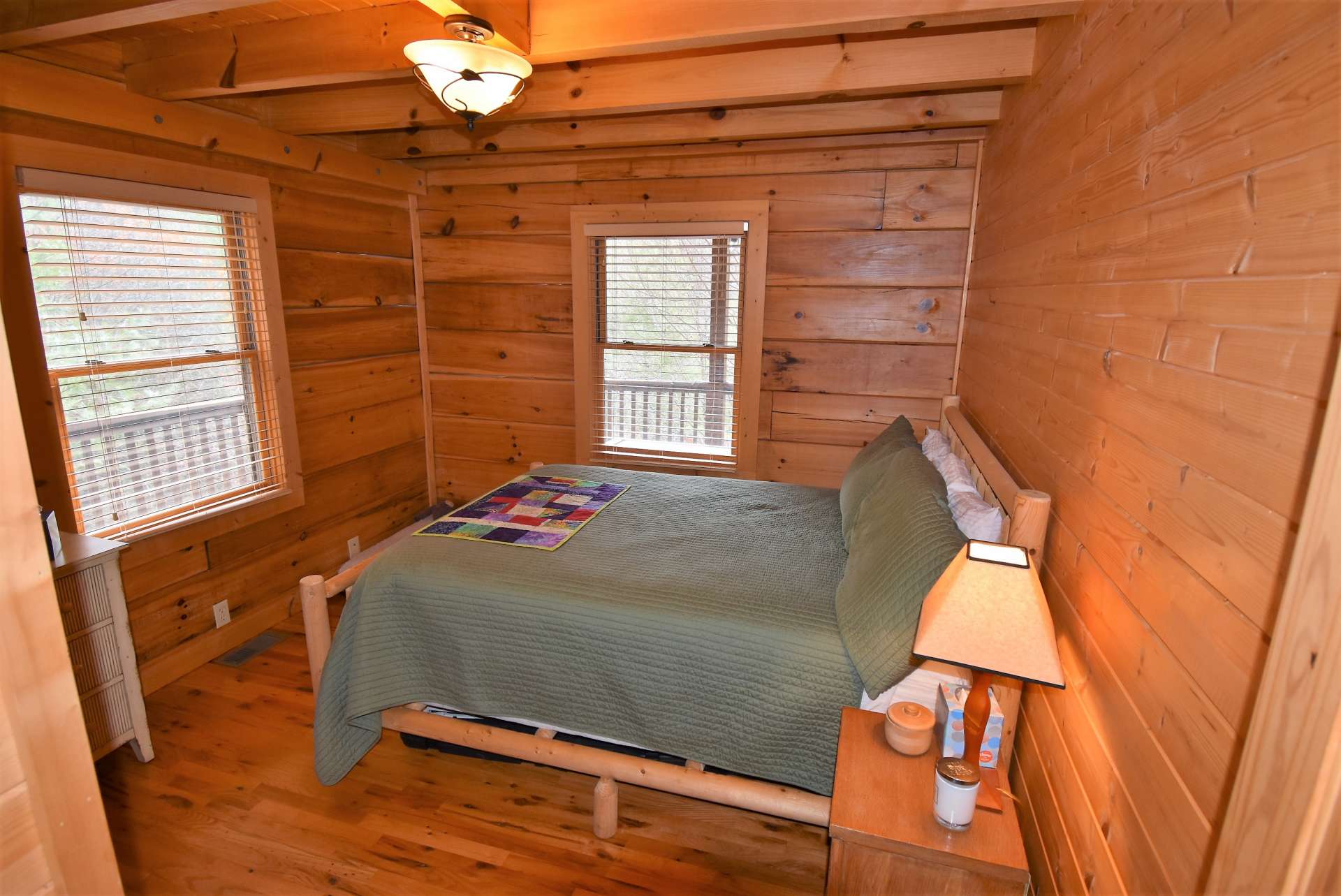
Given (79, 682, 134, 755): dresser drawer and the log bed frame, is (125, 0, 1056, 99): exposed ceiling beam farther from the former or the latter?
(79, 682, 134, 755): dresser drawer

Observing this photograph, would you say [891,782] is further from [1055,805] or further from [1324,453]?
[1324,453]

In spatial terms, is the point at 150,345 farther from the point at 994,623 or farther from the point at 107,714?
the point at 994,623

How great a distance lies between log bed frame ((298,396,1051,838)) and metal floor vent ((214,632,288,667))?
3.54ft

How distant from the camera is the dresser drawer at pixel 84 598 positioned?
1.96 m

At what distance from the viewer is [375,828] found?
2.01 m

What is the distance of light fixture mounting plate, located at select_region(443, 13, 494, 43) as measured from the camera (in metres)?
1.68

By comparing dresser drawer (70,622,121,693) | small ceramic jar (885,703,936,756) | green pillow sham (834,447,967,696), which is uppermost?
green pillow sham (834,447,967,696)

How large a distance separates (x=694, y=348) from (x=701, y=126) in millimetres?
1088

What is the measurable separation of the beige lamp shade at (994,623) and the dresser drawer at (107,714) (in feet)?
8.22

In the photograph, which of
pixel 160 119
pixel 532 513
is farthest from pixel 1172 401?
pixel 160 119

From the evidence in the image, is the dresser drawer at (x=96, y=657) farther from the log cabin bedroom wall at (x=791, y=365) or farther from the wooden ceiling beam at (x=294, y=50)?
the wooden ceiling beam at (x=294, y=50)

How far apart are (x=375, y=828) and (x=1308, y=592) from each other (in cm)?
230

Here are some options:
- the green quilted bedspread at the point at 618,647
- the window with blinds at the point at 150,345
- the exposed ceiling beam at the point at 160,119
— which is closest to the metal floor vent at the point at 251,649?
the window with blinds at the point at 150,345

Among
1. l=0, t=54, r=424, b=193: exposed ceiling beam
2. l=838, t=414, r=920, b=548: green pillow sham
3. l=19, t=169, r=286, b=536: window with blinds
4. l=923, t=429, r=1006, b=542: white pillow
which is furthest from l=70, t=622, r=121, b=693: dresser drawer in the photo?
l=923, t=429, r=1006, b=542: white pillow
